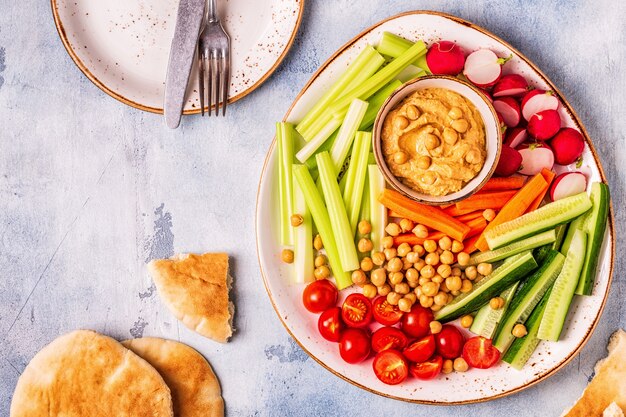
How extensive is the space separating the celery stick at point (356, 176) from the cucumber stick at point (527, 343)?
1.04 m

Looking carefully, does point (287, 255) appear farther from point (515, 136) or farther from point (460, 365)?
point (515, 136)

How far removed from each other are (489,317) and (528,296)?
9.4 inches

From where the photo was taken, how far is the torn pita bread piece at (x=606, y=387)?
3.35 meters

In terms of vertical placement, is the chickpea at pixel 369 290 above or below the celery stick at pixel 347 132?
below

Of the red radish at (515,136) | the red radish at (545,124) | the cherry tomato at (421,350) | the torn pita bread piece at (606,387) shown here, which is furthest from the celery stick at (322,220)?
the torn pita bread piece at (606,387)

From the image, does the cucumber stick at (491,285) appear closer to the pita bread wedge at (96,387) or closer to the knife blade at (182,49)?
the pita bread wedge at (96,387)

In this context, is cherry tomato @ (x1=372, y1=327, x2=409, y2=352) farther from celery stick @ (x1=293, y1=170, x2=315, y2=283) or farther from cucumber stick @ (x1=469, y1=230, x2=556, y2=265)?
cucumber stick @ (x1=469, y1=230, x2=556, y2=265)

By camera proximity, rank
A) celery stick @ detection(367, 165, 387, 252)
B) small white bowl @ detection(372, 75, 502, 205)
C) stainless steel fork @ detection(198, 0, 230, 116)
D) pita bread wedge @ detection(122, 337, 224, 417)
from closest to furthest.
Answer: small white bowl @ detection(372, 75, 502, 205)
celery stick @ detection(367, 165, 387, 252)
stainless steel fork @ detection(198, 0, 230, 116)
pita bread wedge @ detection(122, 337, 224, 417)

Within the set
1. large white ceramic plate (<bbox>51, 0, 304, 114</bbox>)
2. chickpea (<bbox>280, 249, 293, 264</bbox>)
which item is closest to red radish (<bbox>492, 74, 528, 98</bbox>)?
large white ceramic plate (<bbox>51, 0, 304, 114</bbox>)

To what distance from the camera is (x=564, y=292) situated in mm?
3188

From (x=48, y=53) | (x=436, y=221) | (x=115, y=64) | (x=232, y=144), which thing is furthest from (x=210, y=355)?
(x=48, y=53)

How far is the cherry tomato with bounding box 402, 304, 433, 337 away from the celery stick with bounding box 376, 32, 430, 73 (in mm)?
1328

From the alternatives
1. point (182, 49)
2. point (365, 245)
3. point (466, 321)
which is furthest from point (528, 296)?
point (182, 49)

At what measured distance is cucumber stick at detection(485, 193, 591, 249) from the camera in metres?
3.18
